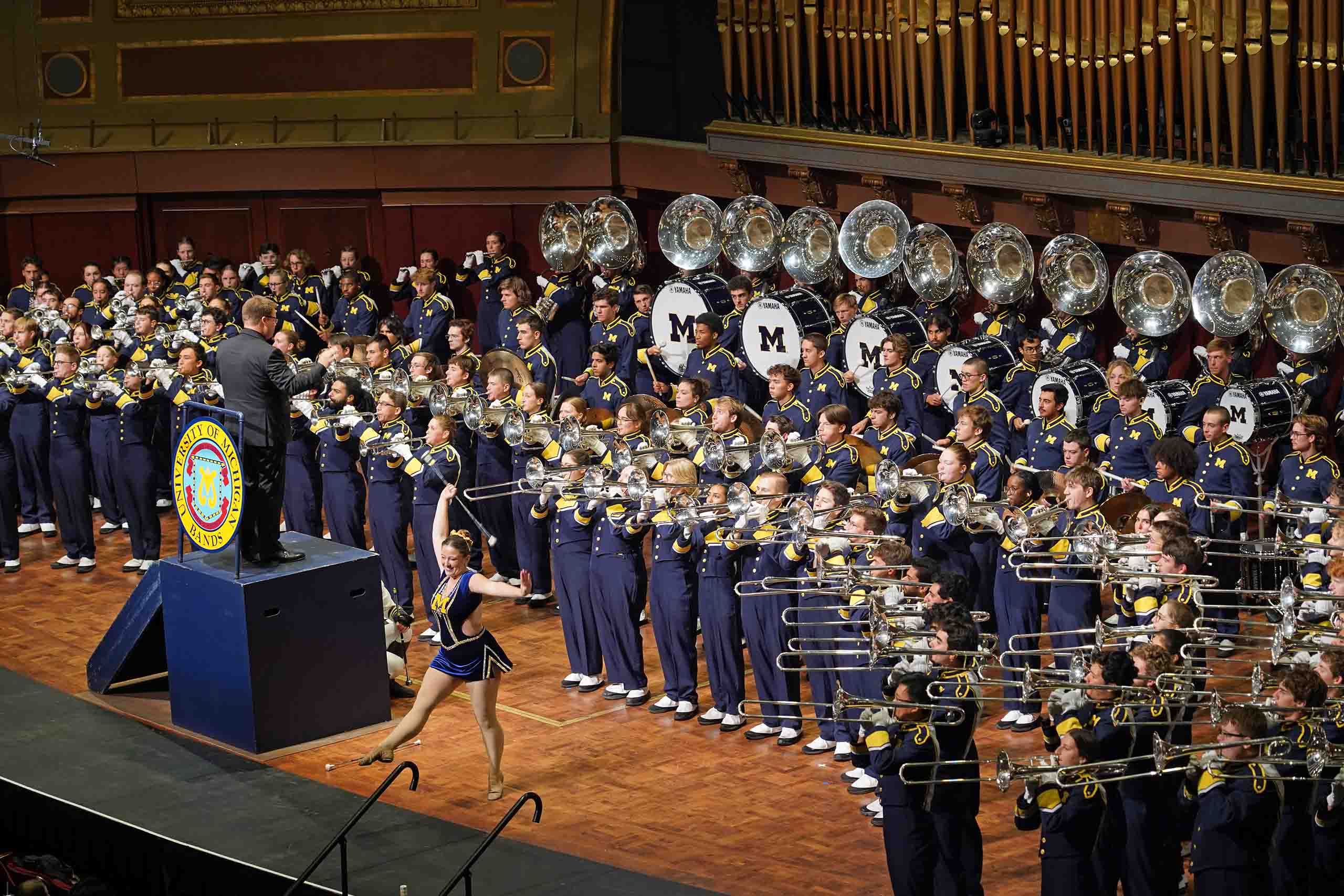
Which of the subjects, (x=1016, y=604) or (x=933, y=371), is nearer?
(x=1016, y=604)

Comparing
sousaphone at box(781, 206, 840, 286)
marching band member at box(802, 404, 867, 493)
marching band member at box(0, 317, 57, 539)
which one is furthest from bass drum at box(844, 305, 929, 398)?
marching band member at box(0, 317, 57, 539)

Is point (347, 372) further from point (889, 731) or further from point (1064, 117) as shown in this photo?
point (889, 731)

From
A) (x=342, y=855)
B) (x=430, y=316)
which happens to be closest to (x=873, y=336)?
(x=430, y=316)

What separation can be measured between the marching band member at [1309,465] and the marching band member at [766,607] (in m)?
3.12

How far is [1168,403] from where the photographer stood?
42.8 ft

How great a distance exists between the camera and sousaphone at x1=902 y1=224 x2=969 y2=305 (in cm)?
1513

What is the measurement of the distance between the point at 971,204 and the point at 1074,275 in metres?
1.46

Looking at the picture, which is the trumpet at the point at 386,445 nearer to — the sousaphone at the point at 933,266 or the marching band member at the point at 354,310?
the sousaphone at the point at 933,266

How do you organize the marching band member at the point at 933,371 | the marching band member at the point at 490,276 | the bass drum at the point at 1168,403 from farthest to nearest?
the marching band member at the point at 490,276
the marching band member at the point at 933,371
the bass drum at the point at 1168,403

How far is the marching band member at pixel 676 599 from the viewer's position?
1153 cm

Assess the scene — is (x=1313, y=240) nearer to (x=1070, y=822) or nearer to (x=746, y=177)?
(x=746, y=177)

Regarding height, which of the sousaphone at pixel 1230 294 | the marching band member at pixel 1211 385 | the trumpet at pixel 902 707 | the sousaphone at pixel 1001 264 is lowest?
the trumpet at pixel 902 707

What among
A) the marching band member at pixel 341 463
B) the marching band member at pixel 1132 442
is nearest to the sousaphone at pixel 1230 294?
the marching band member at pixel 1132 442

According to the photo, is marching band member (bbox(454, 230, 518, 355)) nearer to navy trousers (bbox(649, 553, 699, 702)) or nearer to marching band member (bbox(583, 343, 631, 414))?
marching band member (bbox(583, 343, 631, 414))
